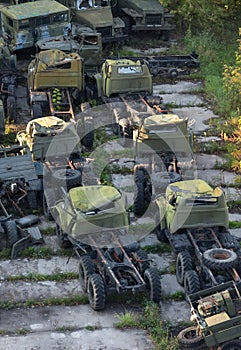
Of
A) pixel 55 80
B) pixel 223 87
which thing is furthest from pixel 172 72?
pixel 55 80

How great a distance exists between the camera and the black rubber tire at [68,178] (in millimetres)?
18984

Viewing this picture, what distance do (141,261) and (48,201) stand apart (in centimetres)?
353

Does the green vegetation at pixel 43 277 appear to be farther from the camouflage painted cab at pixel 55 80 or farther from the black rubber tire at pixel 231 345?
the camouflage painted cab at pixel 55 80

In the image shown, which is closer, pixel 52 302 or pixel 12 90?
pixel 52 302

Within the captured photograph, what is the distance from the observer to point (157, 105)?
23.9m

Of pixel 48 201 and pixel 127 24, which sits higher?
pixel 127 24

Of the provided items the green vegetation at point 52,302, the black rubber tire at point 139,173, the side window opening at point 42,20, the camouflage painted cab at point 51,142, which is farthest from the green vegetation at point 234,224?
the side window opening at point 42,20

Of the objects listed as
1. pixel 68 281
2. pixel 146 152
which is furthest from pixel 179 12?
pixel 68 281

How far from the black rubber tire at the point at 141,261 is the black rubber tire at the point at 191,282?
0.77 metres

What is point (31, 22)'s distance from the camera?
28.0m

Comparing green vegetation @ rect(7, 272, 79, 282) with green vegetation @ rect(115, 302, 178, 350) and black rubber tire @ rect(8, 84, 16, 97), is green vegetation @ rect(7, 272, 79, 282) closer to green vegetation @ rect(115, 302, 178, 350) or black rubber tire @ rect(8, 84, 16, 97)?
green vegetation @ rect(115, 302, 178, 350)

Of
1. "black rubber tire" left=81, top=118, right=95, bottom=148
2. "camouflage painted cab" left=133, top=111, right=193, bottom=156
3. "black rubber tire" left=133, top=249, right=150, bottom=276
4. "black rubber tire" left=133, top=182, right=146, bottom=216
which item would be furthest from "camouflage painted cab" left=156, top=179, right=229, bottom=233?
"black rubber tire" left=81, top=118, right=95, bottom=148

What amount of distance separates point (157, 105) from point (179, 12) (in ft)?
27.8

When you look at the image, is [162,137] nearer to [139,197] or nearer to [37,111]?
[139,197]
